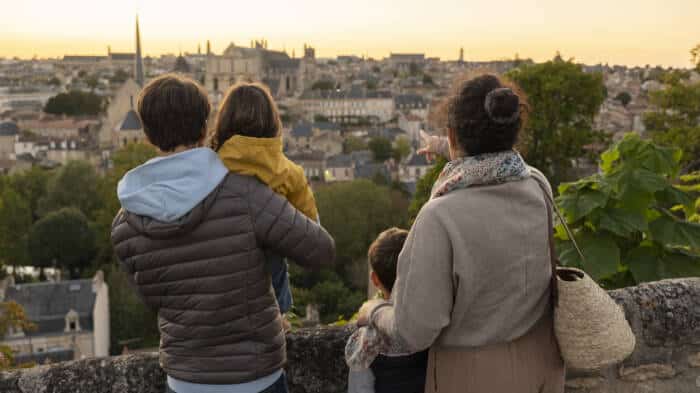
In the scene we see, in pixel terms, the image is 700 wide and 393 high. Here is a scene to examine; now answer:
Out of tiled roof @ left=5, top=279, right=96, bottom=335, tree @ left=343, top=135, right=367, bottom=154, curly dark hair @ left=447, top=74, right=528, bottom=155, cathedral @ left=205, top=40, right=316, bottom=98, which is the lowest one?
tiled roof @ left=5, top=279, right=96, bottom=335

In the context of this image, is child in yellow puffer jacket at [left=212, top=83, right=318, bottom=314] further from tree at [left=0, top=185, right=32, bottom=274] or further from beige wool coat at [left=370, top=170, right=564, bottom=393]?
tree at [left=0, top=185, right=32, bottom=274]

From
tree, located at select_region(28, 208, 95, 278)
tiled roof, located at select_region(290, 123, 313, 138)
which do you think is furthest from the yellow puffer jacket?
tiled roof, located at select_region(290, 123, 313, 138)

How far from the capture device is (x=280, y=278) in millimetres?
2475

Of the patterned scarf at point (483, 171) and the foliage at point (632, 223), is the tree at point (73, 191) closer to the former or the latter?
the foliage at point (632, 223)

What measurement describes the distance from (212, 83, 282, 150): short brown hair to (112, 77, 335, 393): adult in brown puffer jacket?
11 cm

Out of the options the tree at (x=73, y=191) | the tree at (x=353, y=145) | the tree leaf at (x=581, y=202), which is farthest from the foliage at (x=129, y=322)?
the tree at (x=353, y=145)

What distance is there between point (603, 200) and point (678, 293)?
0.81 metres

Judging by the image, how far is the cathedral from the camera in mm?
112438

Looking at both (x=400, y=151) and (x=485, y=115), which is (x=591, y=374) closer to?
(x=485, y=115)

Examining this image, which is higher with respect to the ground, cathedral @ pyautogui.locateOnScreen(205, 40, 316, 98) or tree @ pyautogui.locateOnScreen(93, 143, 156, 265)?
cathedral @ pyautogui.locateOnScreen(205, 40, 316, 98)

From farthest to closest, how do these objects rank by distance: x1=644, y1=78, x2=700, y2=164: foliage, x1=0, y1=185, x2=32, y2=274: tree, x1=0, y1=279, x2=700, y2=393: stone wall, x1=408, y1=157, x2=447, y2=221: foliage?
1. x1=0, y1=185, x2=32, y2=274: tree
2. x1=644, y1=78, x2=700, y2=164: foliage
3. x1=408, y1=157, x2=447, y2=221: foliage
4. x1=0, y1=279, x2=700, y2=393: stone wall

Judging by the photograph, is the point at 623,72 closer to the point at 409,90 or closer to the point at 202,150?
the point at 409,90

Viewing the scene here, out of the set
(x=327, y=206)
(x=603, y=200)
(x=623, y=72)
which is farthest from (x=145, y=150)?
(x=623, y=72)

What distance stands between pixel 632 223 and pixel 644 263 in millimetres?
242
